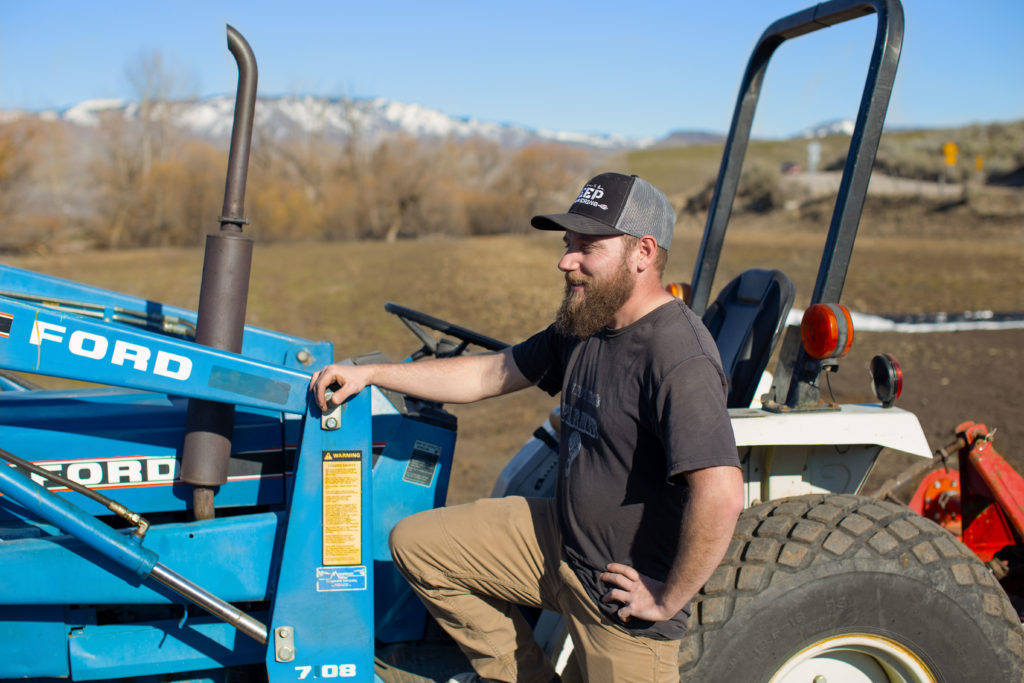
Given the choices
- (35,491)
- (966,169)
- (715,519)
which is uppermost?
(966,169)

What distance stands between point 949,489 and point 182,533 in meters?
3.00

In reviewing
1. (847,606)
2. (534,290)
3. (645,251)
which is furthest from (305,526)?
(534,290)

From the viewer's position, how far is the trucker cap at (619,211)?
2.07 meters

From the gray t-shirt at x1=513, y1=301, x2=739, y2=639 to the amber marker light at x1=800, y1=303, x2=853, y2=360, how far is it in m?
0.51

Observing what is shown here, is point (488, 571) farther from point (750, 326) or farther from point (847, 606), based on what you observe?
point (750, 326)

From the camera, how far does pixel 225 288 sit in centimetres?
212

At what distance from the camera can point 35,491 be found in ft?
6.39

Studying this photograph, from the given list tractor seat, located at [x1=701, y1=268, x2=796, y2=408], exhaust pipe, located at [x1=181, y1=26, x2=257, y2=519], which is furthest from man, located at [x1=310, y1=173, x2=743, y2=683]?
tractor seat, located at [x1=701, y1=268, x2=796, y2=408]

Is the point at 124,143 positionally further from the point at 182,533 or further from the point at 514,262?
the point at 182,533

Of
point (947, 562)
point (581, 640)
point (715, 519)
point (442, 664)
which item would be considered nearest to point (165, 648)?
point (442, 664)

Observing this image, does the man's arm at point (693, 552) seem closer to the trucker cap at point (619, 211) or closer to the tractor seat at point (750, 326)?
the trucker cap at point (619, 211)

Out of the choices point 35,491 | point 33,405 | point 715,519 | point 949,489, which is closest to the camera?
point 715,519

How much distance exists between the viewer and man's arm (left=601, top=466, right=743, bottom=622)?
1.81 meters

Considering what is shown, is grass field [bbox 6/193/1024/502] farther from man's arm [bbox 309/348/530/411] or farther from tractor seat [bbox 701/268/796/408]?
man's arm [bbox 309/348/530/411]
